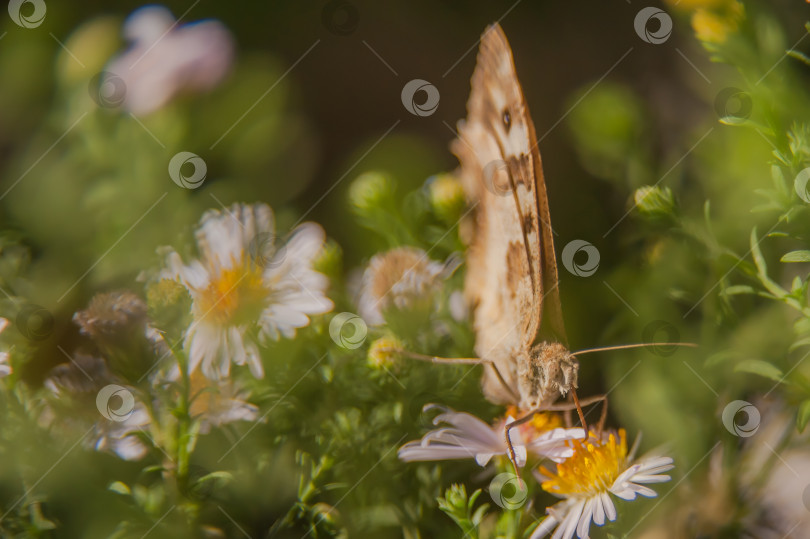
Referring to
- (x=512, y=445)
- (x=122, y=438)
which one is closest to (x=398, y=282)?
(x=512, y=445)

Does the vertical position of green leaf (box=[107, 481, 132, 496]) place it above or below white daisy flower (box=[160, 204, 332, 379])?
below

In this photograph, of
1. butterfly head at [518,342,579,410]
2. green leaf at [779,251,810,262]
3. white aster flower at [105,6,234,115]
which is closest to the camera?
green leaf at [779,251,810,262]

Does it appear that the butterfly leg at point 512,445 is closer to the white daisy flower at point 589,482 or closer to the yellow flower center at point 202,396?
the white daisy flower at point 589,482

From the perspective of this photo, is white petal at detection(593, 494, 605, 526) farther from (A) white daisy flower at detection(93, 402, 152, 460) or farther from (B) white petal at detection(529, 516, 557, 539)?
(A) white daisy flower at detection(93, 402, 152, 460)

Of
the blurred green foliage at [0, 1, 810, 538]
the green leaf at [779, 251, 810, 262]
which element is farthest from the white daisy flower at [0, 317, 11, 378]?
the green leaf at [779, 251, 810, 262]

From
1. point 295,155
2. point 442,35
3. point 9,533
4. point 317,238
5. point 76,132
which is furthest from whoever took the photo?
point 442,35

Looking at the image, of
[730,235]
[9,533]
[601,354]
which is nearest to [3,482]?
[9,533]

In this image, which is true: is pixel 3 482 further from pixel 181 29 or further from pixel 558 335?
pixel 181 29
